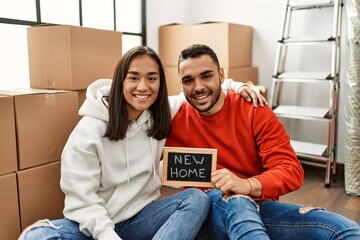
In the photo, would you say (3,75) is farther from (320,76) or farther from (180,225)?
(320,76)

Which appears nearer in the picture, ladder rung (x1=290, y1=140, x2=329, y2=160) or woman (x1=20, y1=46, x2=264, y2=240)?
woman (x1=20, y1=46, x2=264, y2=240)

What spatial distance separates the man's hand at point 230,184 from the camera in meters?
1.25

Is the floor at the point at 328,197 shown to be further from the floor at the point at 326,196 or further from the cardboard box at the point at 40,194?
the cardboard box at the point at 40,194

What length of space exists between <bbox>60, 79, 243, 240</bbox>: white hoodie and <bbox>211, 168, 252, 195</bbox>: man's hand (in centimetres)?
29

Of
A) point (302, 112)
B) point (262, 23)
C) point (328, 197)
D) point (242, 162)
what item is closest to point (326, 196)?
point (328, 197)

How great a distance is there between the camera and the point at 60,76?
5.41ft

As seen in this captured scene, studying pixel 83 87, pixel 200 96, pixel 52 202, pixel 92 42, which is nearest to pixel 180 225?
pixel 200 96

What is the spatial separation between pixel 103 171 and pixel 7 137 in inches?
15.2

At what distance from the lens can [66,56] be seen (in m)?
1.62

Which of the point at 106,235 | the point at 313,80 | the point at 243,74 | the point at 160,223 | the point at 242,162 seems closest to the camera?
the point at 106,235

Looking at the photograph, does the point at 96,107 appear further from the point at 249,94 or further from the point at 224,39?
the point at 224,39

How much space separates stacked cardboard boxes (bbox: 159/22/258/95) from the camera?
2.81 meters

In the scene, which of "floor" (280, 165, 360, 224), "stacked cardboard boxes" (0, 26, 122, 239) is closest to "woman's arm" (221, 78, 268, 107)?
"stacked cardboard boxes" (0, 26, 122, 239)

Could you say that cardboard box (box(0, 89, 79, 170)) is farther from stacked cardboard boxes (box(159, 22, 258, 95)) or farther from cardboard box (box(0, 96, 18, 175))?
stacked cardboard boxes (box(159, 22, 258, 95))
